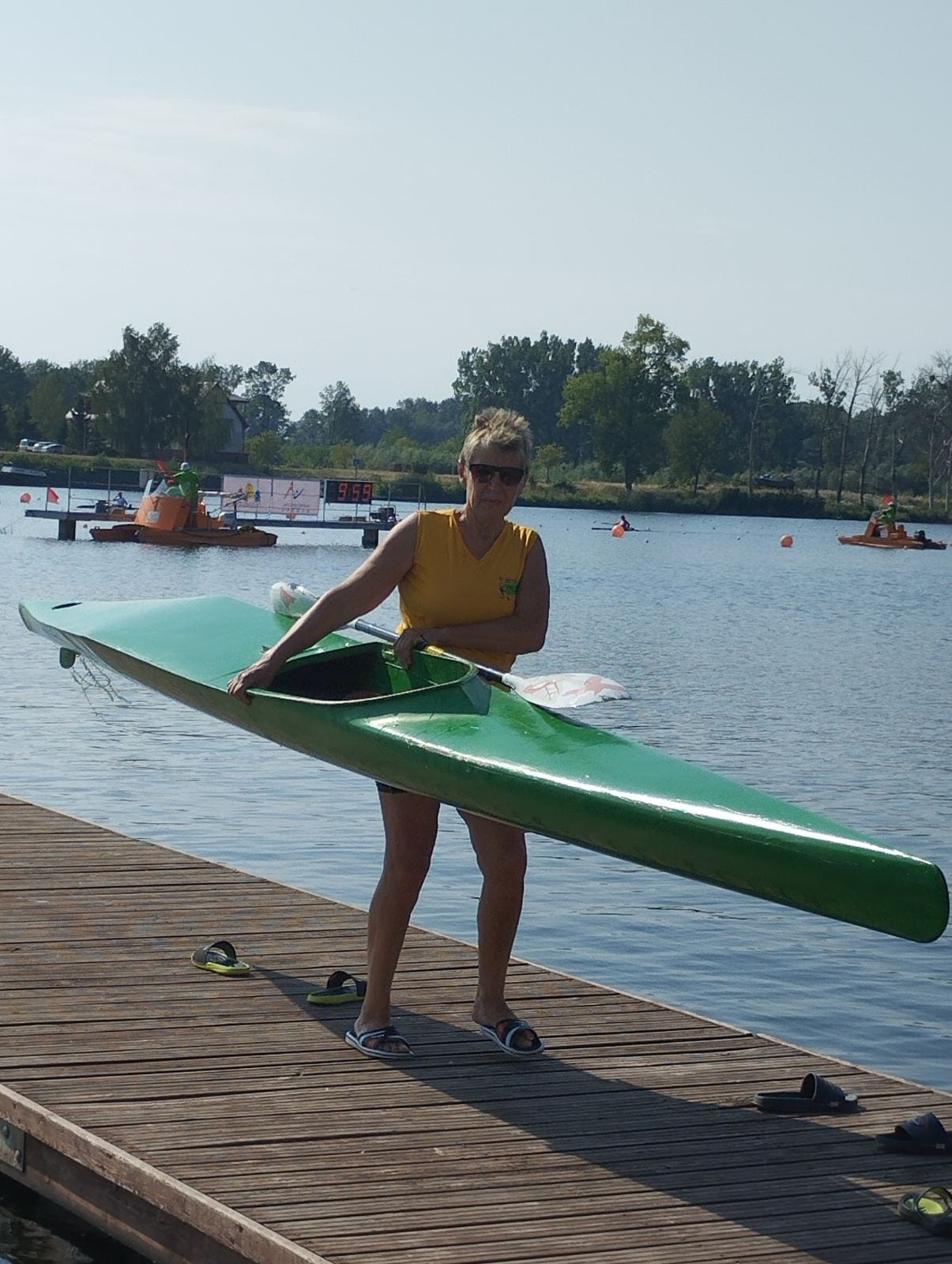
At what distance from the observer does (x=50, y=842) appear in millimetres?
8273

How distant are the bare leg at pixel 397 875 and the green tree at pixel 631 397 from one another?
111571 mm

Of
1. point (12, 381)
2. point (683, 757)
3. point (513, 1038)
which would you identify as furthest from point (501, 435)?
point (12, 381)

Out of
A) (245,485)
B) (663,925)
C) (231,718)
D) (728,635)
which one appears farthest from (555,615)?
(231,718)

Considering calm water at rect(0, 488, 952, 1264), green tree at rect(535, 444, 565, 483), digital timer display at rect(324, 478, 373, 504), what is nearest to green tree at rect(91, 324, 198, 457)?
green tree at rect(535, 444, 565, 483)

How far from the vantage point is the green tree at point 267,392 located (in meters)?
188

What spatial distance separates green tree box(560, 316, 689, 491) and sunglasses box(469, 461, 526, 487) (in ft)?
366

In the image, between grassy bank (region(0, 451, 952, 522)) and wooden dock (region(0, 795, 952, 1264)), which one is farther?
grassy bank (region(0, 451, 952, 522))

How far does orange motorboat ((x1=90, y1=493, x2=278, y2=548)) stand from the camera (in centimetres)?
4047

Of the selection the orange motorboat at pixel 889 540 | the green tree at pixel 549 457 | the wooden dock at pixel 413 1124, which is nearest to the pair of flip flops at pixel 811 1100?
the wooden dock at pixel 413 1124

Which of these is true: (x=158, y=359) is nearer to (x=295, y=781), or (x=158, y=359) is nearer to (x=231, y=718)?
(x=295, y=781)

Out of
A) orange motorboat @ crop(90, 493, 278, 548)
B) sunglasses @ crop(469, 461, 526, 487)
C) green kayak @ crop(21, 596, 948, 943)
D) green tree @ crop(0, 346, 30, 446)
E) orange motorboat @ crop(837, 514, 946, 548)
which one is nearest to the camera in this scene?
green kayak @ crop(21, 596, 948, 943)

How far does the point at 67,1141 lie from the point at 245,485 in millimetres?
45263

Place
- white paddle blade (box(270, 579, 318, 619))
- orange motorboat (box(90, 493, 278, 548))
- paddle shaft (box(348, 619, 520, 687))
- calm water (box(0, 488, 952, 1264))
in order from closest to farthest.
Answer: paddle shaft (box(348, 619, 520, 687))
white paddle blade (box(270, 579, 318, 619))
calm water (box(0, 488, 952, 1264))
orange motorboat (box(90, 493, 278, 548))

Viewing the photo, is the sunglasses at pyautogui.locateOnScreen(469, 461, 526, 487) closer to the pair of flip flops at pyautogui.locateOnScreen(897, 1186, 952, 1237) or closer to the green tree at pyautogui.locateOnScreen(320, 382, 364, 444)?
the pair of flip flops at pyautogui.locateOnScreen(897, 1186, 952, 1237)
